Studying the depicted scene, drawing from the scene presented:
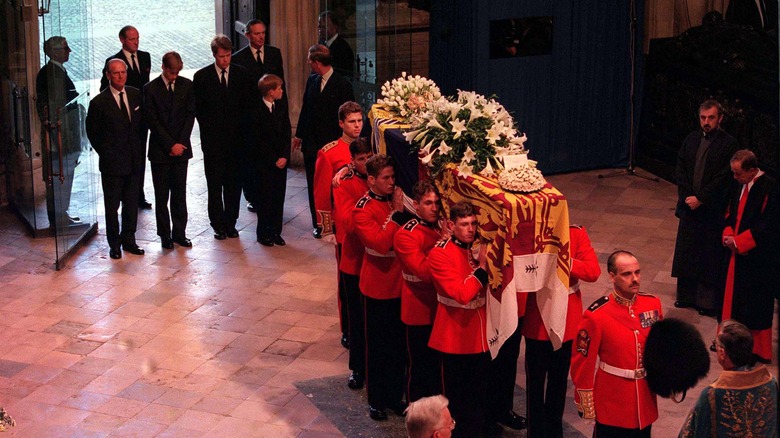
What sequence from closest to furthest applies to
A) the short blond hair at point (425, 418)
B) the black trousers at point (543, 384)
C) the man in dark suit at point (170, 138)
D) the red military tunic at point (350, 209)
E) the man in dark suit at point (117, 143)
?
the short blond hair at point (425, 418), the black trousers at point (543, 384), the red military tunic at point (350, 209), the man in dark suit at point (117, 143), the man in dark suit at point (170, 138)

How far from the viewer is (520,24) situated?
12266mm

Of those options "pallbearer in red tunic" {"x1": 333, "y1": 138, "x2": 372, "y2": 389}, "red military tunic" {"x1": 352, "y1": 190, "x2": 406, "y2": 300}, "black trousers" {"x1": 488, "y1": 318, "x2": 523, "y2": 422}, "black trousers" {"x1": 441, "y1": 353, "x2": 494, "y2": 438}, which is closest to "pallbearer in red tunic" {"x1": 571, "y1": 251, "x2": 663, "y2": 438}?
"black trousers" {"x1": 441, "y1": 353, "x2": 494, "y2": 438}

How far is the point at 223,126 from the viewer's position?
34.3 ft

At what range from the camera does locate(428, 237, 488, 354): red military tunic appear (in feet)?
20.1

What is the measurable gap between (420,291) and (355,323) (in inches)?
39.3

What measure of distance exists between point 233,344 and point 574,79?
583 centimetres

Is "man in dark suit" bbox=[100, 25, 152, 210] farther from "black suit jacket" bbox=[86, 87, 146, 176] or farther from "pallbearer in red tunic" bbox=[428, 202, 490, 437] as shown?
"pallbearer in red tunic" bbox=[428, 202, 490, 437]

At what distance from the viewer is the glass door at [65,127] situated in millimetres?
9906

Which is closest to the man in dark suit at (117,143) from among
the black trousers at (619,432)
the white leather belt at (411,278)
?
the white leather belt at (411,278)

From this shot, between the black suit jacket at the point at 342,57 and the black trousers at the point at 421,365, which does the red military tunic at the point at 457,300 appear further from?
the black suit jacket at the point at 342,57

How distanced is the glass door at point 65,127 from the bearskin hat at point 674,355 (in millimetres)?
5580

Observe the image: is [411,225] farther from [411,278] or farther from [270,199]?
[270,199]

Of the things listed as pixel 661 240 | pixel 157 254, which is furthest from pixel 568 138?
pixel 157 254

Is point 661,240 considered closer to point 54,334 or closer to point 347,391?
point 347,391
